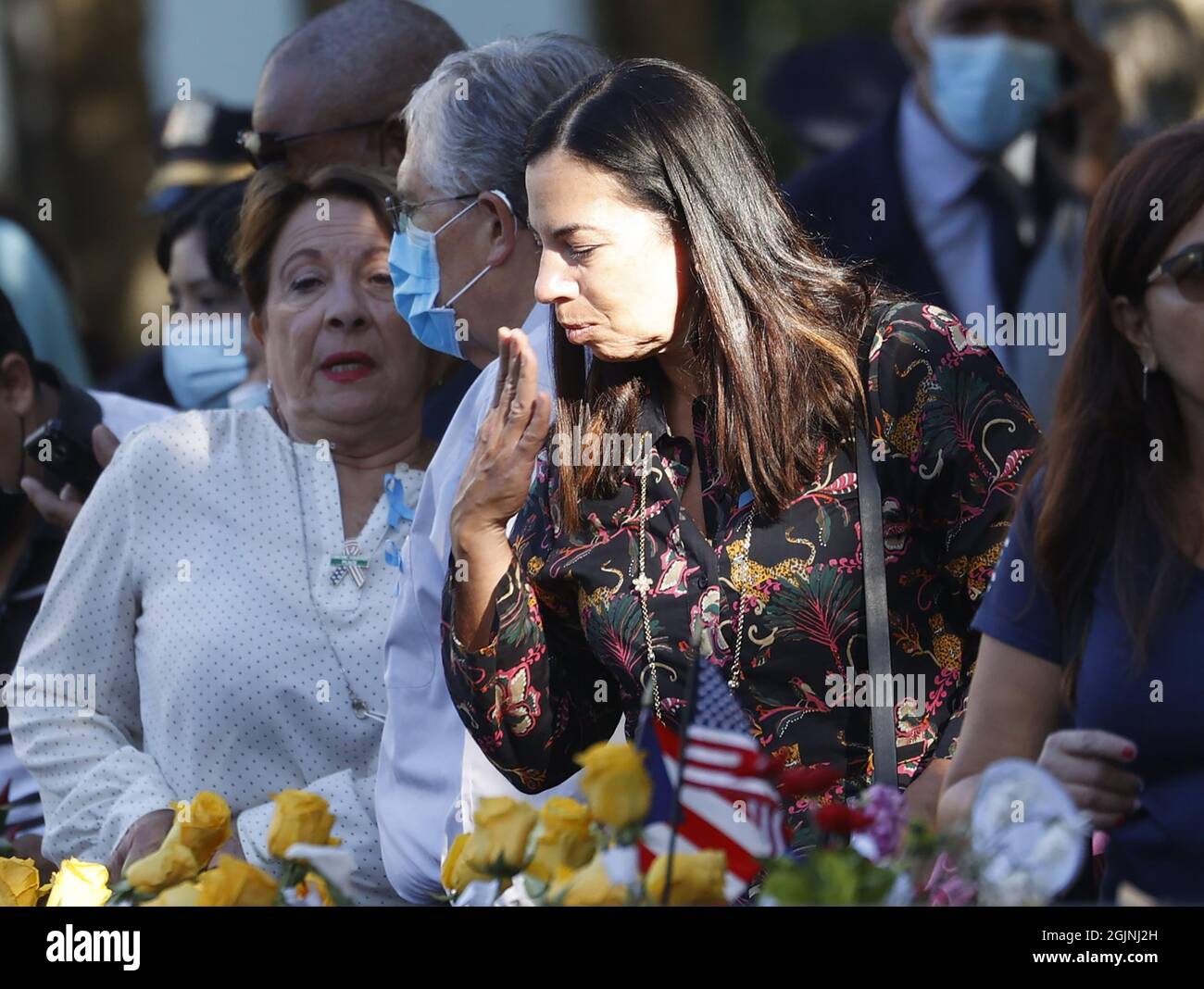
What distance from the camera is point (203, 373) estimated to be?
4859mm

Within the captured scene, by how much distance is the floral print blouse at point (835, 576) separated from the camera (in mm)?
2547

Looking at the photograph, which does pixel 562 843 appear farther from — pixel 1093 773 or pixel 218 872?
pixel 1093 773

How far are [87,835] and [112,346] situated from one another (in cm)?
523

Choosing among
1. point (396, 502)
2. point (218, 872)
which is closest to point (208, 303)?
point (396, 502)

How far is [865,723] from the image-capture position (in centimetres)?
256

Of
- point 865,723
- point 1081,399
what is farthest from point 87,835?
point 1081,399

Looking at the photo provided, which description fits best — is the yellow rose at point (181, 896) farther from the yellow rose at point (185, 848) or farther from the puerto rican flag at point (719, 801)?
the puerto rican flag at point (719, 801)

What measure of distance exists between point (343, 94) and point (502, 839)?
96.0 inches

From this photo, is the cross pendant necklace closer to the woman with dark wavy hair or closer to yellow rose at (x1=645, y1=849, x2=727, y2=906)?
the woman with dark wavy hair

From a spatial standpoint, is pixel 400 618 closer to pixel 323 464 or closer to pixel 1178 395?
pixel 323 464

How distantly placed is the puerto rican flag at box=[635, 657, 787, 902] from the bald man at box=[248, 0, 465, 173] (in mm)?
2237

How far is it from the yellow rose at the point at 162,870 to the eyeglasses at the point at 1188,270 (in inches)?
51.8

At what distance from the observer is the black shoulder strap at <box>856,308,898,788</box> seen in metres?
2.48

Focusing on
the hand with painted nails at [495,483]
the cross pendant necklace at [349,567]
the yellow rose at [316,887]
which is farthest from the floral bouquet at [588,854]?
the cross pendant necklace at [349,567]
